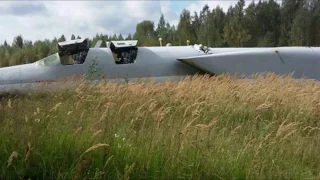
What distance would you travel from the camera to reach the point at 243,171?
9.60 ft

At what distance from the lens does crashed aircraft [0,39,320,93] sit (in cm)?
954

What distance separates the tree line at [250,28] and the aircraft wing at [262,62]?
3368 cm

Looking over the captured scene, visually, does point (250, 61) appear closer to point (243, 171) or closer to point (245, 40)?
point (243, 171)

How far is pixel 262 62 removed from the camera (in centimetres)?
1145

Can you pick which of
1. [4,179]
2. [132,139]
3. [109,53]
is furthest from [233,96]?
[109,53]

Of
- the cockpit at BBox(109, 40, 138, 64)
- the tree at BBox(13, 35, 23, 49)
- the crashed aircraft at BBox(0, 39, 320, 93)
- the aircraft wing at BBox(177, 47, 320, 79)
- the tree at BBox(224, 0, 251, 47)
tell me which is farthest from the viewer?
the tree at BBox(13, 35, 23, 49)

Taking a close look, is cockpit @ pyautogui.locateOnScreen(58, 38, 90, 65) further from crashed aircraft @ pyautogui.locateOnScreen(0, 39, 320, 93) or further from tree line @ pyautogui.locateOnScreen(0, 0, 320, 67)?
tree line @ pyautogui.locateOnScreen(0, 0, 320, 67)

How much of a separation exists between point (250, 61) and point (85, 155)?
923 cm

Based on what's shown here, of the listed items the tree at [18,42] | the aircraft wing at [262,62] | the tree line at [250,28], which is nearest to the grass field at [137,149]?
the aircraft wing at [262,62]

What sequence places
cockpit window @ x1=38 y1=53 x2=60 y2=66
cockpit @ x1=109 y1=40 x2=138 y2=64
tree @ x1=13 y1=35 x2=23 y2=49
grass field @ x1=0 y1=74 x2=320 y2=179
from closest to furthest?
grass field @ x1=0 y1=74 x2=320 y2=179, cockpit window @ x1=38 y1=53 x2=60 y2=66, cockpit @ x1=109 y1=40 x2=138 y2=64, tree @ x1=13 y1=35 x2=23 y2=49

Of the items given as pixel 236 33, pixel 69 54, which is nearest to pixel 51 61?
pixel 69 54

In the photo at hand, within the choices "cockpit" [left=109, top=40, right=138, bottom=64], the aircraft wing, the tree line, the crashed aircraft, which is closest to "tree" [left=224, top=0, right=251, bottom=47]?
the tree line

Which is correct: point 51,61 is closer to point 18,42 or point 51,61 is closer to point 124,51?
point 124,51

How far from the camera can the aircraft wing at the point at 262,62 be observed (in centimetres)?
1094
